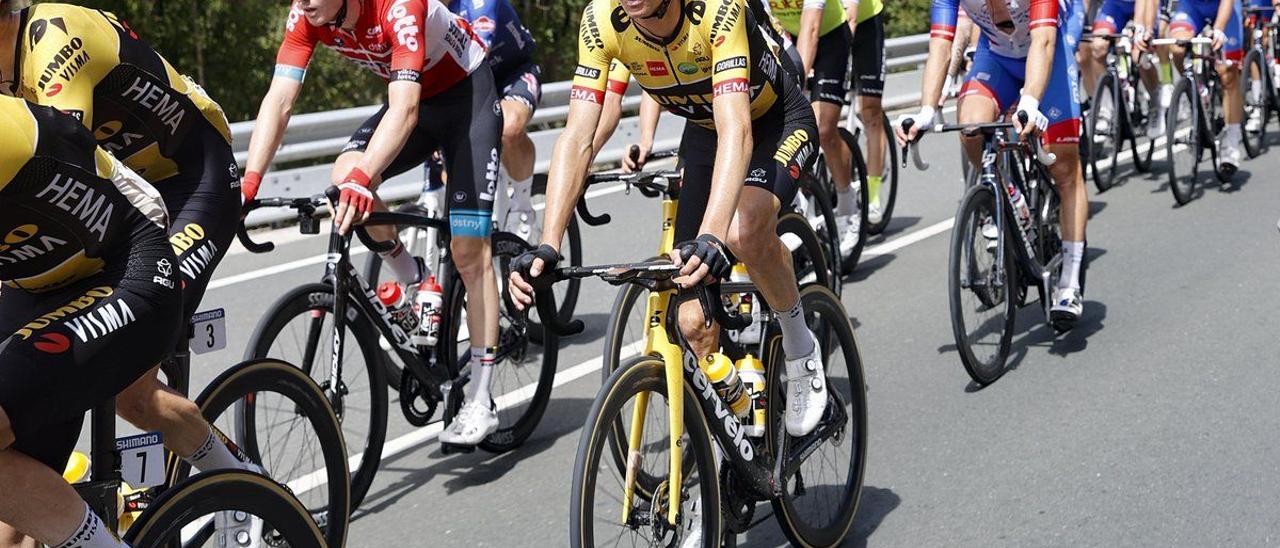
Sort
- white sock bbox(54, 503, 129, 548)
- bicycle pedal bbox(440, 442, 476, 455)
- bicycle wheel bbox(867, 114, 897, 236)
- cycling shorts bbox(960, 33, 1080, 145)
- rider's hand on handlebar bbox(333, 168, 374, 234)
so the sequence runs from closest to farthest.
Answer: white sock bbox(54, 503, 129, 548) < rider's hand on handlebar bbox(333, 168, 374, 234) < bicycle pedal bbox(440, 442, 476, 455) < cycling shorts bbox(960, 33, 1080, 145) < bicycle wheel bbox(867, 114, 897, 236)

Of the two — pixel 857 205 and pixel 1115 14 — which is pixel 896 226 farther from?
pixel 1115 14

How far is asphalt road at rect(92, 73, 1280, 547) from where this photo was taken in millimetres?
5383

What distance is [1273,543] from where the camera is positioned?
4984mm

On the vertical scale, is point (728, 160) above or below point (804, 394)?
above

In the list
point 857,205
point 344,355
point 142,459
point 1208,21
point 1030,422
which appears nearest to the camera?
point 142,459

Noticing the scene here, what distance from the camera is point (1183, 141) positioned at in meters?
11.4

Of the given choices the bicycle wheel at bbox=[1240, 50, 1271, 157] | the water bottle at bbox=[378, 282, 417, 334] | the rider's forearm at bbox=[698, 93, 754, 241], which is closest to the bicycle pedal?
the water bottle at bbox=[378, 282, 417, 334]

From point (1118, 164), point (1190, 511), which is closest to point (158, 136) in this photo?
point (1190, 511)

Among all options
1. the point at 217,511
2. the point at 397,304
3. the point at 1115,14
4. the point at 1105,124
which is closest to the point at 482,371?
the point at 397,304

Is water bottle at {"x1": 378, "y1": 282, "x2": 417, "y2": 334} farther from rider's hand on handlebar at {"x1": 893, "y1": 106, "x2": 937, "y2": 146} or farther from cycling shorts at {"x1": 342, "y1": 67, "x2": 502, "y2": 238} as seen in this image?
rider's hand on handlebar at {"x1": 893, "y1": 106, "x2": 937, "y2": 146}

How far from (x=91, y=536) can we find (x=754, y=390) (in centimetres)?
218

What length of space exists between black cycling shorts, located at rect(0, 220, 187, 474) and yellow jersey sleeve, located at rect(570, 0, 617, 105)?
65.2 inches

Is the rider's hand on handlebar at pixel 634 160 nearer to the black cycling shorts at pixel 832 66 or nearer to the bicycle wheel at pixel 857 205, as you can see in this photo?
the bicycle wheel at pixel 857 205

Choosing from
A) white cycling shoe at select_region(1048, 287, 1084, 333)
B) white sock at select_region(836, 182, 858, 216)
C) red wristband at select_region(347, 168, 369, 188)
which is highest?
red wristband at select_region(347, 168, 369, 188)
